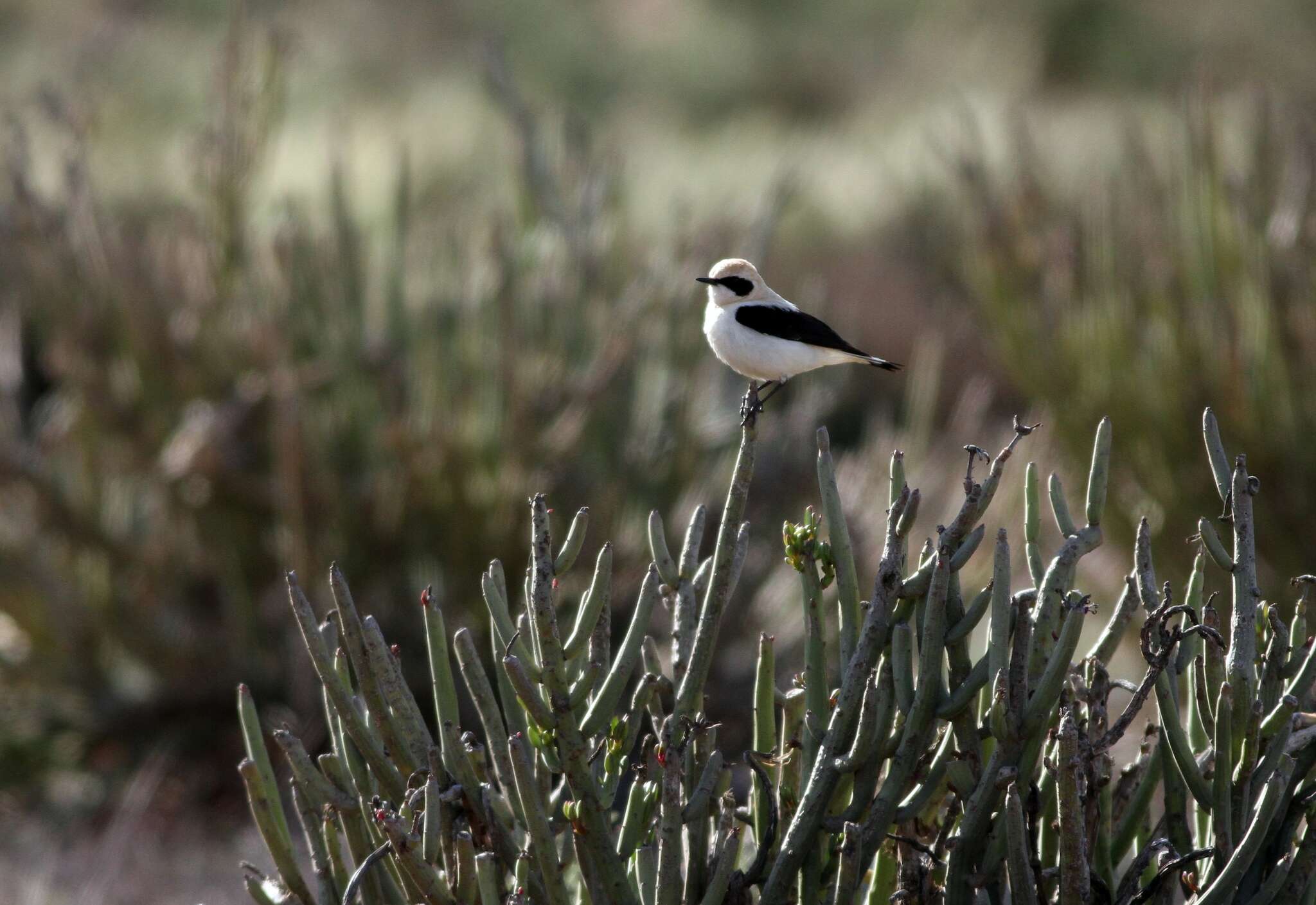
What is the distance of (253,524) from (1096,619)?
4261mm

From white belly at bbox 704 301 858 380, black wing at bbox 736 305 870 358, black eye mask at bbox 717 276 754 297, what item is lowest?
white belly at bbox 704 301 858 380

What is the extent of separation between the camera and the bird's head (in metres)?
2.49

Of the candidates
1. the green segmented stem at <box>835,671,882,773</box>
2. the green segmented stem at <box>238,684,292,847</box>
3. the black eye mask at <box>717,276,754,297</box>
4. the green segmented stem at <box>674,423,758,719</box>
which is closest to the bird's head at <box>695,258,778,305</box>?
the black eye mask at <box>717,276,754,297</box>

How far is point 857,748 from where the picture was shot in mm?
2199

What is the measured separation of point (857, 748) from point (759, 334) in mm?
760

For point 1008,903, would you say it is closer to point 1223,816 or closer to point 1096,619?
point 1223,816

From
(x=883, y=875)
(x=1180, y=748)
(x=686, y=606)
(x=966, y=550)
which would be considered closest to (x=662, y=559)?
(x=686, y=606)

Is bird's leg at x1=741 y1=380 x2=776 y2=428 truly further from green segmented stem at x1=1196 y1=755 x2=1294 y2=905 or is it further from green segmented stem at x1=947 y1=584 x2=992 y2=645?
green segmented stem at x1=1196 y1=755 x2=1294 y2=905

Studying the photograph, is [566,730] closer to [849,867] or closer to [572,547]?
[572,547]

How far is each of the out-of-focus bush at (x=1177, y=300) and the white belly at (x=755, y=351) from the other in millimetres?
3908

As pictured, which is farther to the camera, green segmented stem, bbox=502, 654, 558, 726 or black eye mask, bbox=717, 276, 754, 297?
black eye mask, bbox=717, 276, 754, 297

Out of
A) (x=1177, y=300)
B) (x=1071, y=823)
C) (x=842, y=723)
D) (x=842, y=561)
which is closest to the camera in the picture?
(x=1071, y=823)

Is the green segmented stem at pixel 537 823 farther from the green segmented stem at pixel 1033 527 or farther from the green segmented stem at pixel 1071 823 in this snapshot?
the green segmented stem at pixel 1033 527

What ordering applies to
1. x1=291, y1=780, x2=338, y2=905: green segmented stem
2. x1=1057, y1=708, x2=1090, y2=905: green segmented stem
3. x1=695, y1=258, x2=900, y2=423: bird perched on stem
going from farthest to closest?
x1=695, y1=258, x2=900, y2=423: bird perched on stem
x1=291, y1=780, x2=338, y2=905: green segmented stem
x1=1057, y1=708, x2=1090, y2=905: green segmented stem
